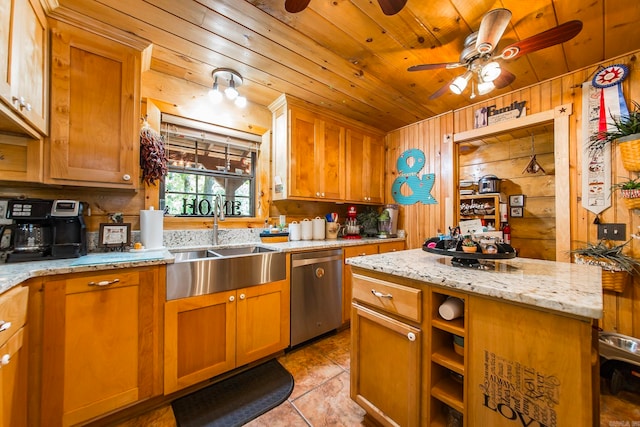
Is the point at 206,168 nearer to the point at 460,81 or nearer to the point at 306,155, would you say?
the point at 306,155

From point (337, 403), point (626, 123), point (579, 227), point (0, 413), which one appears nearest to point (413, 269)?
point (337, 403)

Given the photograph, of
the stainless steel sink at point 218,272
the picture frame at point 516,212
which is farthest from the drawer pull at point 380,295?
the picture frame at point 516,212

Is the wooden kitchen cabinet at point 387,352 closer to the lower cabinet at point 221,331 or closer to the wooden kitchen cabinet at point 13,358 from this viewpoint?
the lower cabinet at point 221,331

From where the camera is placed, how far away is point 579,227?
205 cm

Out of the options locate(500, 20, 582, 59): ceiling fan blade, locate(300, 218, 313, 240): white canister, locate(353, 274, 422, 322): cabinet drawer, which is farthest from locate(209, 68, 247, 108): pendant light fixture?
locate(500, 20, 582, 59): ceiling fan blade

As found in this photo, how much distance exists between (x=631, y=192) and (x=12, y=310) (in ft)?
12.1

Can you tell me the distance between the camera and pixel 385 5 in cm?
111

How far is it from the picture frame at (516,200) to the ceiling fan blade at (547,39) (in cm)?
330

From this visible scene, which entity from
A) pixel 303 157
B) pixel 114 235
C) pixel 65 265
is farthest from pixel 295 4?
pixel 114 235

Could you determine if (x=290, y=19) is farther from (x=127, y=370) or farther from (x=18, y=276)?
(x=127, y=370)

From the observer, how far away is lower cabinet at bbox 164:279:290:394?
1542 mm

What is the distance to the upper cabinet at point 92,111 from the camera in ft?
4.83

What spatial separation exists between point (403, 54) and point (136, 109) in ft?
6.61

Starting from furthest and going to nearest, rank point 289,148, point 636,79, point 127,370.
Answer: point 289,148
point 636,79
point 127,370
